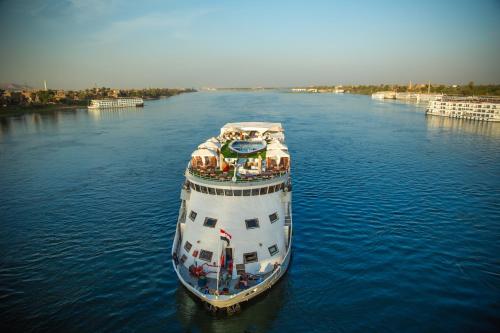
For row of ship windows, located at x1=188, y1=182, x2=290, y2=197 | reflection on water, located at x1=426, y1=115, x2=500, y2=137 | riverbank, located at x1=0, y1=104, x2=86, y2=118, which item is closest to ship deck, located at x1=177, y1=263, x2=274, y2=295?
row of ship windows, located at x1=188, y1=182, x2=290, y2=197

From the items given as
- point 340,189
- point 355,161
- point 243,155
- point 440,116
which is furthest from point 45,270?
point 440,116

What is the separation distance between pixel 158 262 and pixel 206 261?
300 inches

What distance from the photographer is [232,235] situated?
89.6ft

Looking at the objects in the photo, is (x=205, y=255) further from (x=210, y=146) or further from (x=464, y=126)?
(x=464, y=126)

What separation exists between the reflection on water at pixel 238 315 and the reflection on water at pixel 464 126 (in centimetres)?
10736

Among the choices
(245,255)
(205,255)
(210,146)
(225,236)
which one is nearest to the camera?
(225,236)

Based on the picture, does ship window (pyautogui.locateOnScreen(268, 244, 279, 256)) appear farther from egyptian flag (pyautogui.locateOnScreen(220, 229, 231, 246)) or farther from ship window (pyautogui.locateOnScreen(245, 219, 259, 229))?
egyptian flag (pyautogui.locateOnScreen(220, 229, 231, 246))

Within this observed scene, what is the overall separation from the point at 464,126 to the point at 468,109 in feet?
76.6

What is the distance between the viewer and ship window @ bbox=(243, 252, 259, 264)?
26881mm

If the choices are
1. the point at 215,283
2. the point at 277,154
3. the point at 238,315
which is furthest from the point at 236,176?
the point at 238,315

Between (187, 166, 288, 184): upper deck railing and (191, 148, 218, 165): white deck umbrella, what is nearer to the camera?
(187, 166, 288, 184): upper deck railing

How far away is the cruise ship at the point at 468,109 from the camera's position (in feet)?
419

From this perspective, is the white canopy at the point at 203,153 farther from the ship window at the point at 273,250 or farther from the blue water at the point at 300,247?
the ship window at the point at 273,250

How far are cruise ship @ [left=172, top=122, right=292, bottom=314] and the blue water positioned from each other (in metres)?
2.12
